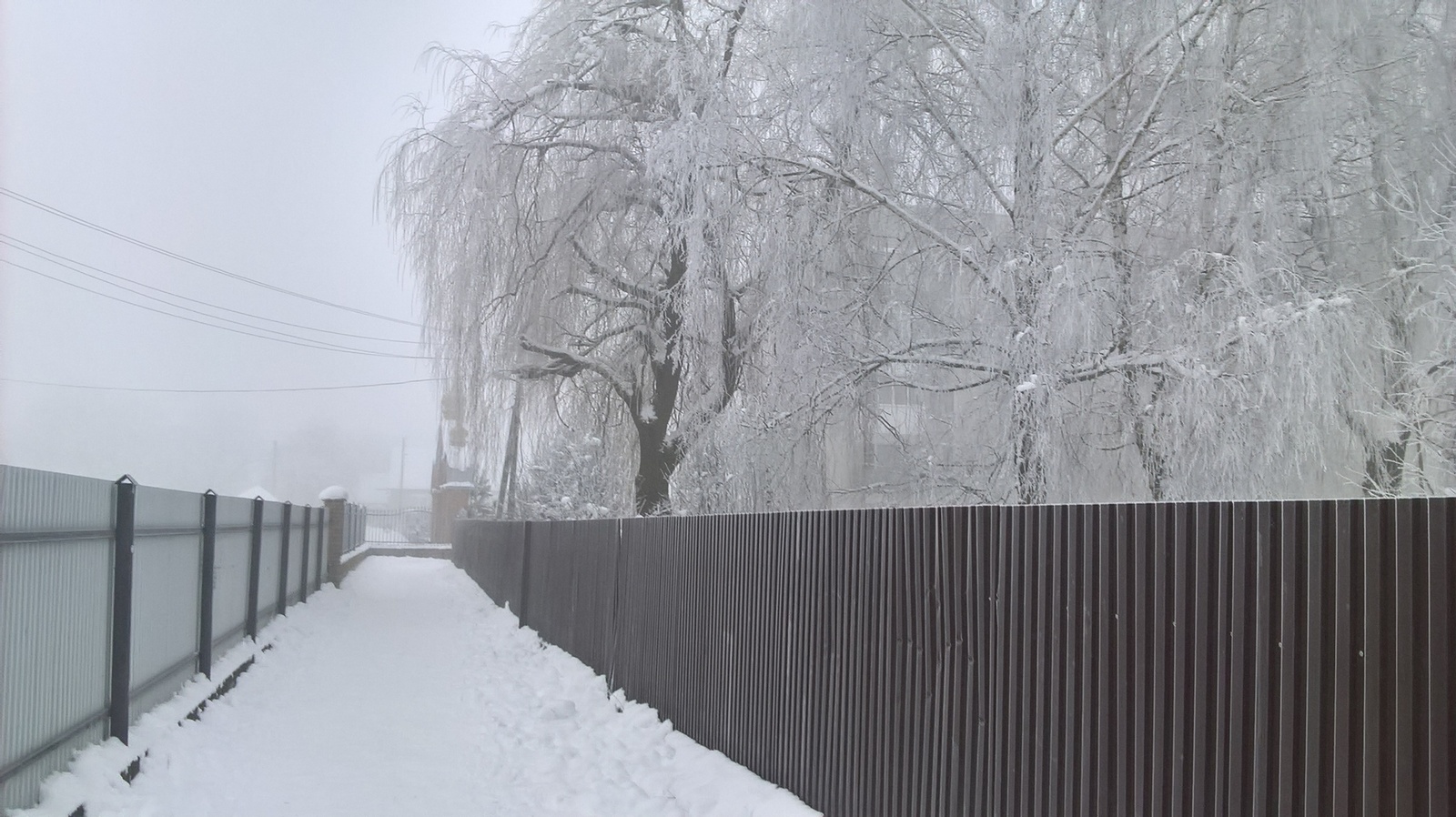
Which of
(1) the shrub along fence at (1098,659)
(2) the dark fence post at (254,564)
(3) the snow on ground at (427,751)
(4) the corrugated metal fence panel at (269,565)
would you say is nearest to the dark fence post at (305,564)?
(4) the corrugated metal fence panel at (269,565)

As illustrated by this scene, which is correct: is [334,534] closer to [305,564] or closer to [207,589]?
[305,564]

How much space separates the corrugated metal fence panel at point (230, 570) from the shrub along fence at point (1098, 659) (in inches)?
214

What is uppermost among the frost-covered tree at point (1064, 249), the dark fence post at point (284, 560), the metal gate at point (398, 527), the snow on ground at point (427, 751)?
the frost-covered tree at point (1064, 249)

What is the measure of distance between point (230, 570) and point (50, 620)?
570cm

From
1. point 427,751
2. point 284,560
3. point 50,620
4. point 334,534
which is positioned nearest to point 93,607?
point 50,620

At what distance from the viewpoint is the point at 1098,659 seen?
3412 mm

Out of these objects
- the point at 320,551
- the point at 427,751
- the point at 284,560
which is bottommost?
the point at 427,751

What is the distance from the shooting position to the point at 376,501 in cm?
9875

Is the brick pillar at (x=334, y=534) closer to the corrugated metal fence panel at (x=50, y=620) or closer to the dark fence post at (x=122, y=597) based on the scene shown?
the dark fence post at (x=122, y=597)

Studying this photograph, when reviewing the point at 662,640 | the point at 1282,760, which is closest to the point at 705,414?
the point at 662,640

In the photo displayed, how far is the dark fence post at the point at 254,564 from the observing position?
12.0 meters

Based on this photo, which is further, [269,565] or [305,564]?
[305,564]

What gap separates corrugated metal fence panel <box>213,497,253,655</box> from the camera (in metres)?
10.1

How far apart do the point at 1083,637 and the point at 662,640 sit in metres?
5.19
